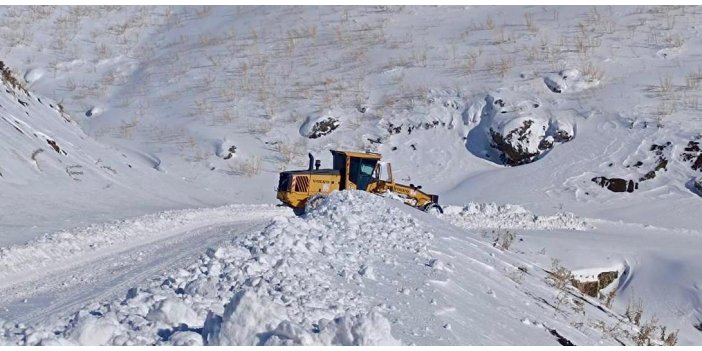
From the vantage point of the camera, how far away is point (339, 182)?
19.9 m

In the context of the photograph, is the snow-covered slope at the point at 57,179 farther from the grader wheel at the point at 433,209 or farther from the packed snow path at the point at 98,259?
the grader wheel at the point at 433,209

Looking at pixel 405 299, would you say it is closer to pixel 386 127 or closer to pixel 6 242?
pixel 6 242

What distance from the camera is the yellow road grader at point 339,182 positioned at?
19250 millimetres

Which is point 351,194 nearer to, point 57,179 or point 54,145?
point 57,179

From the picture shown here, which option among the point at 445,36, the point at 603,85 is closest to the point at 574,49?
the point at 603,85

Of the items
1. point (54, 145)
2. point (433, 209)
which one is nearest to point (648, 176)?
point (433, 209)

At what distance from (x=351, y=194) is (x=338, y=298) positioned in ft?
27.6

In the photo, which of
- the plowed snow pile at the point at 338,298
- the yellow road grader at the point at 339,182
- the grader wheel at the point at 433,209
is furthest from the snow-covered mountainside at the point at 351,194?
the yellow road grader at the point at 339,182

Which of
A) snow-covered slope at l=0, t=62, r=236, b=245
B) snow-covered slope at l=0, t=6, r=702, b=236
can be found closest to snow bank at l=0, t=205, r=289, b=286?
snow-covered slope at l=0, t=62, r=236, b=245

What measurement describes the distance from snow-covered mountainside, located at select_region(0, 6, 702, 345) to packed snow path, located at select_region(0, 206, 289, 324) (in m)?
0.06

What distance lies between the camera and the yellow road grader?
19.2 meters

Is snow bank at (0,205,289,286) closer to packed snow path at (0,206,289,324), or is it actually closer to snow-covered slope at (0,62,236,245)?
packed snow path at (0,206,289,324)

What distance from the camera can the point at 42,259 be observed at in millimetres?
12258

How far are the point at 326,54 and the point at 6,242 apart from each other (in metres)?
23.5
